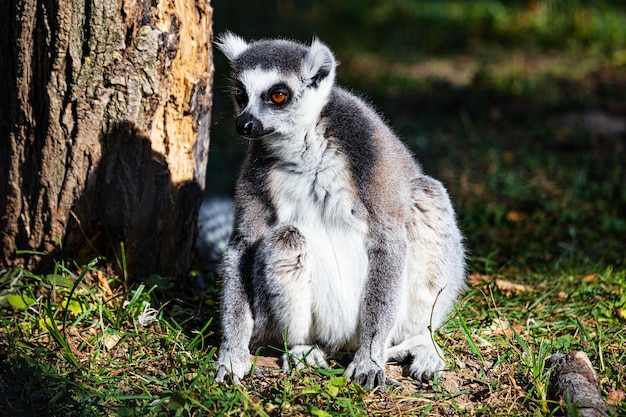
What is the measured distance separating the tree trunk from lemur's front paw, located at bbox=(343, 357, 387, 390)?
1.47m

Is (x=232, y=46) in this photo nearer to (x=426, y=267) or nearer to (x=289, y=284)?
(x=289, y=284)

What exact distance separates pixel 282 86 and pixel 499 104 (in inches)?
226

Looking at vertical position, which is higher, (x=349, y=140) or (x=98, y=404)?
(x=349, y=140)

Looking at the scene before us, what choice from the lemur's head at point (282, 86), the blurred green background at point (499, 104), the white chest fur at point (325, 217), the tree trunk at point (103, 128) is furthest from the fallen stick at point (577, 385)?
the tree trunk at point (103, 128)

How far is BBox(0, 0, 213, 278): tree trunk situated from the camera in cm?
405

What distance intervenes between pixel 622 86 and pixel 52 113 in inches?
286

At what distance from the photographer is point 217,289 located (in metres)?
4.73

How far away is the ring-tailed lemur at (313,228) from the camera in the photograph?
149 inches

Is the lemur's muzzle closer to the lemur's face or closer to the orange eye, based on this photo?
the lemur's face

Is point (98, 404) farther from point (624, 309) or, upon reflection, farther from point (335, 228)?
point (624, 309)

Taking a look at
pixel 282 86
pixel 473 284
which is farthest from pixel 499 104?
pixel 282 86

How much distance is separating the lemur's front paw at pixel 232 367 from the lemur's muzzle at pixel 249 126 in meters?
1.12

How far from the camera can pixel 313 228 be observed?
12.6 ft

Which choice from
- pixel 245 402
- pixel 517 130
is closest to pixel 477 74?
pixel 517 130
